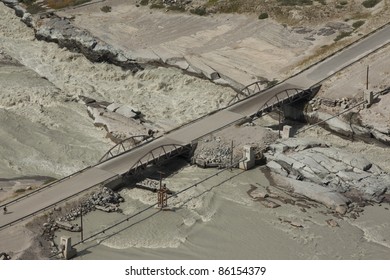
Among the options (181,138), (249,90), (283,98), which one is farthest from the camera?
(249,90)

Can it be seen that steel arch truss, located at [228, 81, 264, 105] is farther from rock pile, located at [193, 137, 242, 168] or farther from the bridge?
rock pile, located at [193, 137, 242, 168]

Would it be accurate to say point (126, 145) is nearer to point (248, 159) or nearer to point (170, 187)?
point (170, 187)

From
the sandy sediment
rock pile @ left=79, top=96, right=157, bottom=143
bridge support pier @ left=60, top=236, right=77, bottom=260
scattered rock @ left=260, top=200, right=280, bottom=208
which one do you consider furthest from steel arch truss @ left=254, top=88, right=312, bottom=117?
bridge support pier @ left=60, top=236, right=77, bottom=260

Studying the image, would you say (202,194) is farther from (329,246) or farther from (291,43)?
(291,43)

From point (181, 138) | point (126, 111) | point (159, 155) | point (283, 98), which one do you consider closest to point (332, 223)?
point (159, 155)
